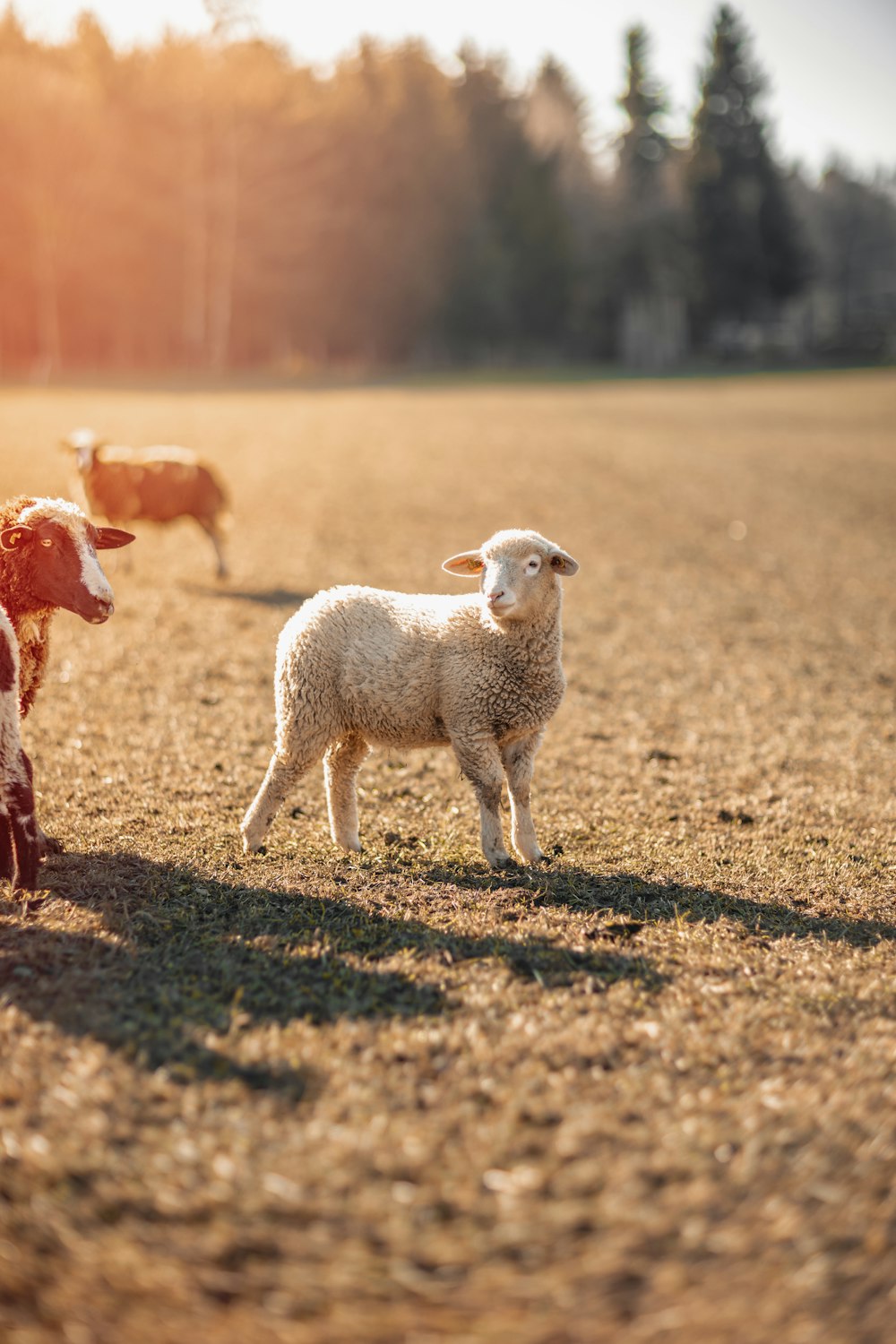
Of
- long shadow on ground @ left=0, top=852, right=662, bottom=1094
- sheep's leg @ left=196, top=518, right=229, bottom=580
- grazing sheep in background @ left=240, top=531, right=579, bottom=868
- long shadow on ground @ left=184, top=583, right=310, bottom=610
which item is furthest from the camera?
sheep's leg @ left=196, top=518, right=229, bottom=580

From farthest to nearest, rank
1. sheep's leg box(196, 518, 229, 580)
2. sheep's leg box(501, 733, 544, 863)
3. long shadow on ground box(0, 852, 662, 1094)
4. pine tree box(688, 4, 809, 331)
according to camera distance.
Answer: pine tree box(688, 4, 809, 331) < sheep's leg box(196, 518, 229, 580) < sheep's leg box(501, 733, 544, 863) < long shadow on ground box(0, 852, 662, 1094)

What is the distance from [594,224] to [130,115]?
3330 centimetres

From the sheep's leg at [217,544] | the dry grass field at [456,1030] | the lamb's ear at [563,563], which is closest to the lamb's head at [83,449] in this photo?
the sheep's leg at [217,544]

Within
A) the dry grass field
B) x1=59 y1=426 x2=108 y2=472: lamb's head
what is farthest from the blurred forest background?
the dry grass field

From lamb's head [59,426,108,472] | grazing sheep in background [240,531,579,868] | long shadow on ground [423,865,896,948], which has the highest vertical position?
lamb's head [59,426,108,472]

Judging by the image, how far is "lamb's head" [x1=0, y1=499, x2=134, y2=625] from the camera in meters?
4.88

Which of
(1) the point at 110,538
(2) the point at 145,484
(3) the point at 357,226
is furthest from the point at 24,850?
(3) the point at 357,226

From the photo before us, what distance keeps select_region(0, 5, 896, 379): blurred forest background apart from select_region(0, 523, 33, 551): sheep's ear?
169ft

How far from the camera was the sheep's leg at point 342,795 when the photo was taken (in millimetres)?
5449

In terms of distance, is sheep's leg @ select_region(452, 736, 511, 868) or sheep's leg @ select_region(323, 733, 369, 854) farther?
sheep's leg @ select_region(323, 733, 369, 854)

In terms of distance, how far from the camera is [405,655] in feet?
16.8

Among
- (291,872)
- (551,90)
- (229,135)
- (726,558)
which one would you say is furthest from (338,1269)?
(551,90)

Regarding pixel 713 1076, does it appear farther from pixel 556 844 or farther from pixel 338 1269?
pixel 556 844

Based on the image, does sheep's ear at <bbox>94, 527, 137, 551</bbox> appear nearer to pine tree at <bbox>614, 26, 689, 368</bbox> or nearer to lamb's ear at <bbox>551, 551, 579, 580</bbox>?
lamb's ear at <bbox>551, 551, 579, 580</bbox>
